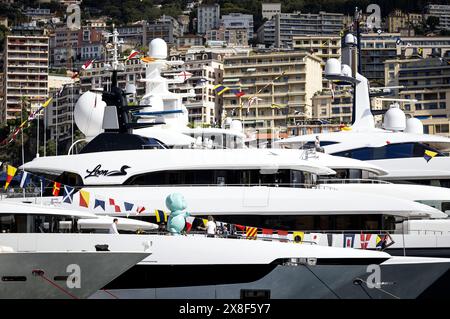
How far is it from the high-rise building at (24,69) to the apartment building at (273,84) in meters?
28.8

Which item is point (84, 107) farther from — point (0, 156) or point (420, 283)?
point (0, 156)

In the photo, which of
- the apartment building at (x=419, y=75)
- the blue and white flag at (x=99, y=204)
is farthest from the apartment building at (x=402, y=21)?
the blue and white flag at (x=99, y=204)

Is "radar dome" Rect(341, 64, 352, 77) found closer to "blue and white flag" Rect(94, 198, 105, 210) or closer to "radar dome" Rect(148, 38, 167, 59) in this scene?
"radar dome" Rect(148, 38, 167, 59)

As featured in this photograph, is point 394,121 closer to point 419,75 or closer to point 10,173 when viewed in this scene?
point 10,173

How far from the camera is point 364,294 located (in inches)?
867

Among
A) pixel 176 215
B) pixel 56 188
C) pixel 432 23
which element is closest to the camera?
pixel 176 215

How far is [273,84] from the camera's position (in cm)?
10494

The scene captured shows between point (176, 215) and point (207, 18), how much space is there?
158750mm

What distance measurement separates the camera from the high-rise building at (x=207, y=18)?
7008 inches

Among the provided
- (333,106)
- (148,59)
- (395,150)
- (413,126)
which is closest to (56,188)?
(395,150)

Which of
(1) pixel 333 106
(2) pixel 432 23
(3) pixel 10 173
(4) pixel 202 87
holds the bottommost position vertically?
(3) pixel 10 173

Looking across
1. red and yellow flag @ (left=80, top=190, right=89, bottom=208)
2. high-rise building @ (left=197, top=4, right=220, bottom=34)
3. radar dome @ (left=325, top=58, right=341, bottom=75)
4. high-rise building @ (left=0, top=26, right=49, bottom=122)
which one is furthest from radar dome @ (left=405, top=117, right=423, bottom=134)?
high-rise building @ (left=197, top=4, right=220, bottom=34)

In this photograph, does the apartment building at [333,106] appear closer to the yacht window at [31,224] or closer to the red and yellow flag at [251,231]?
the red and yellow flag at [251,231]
